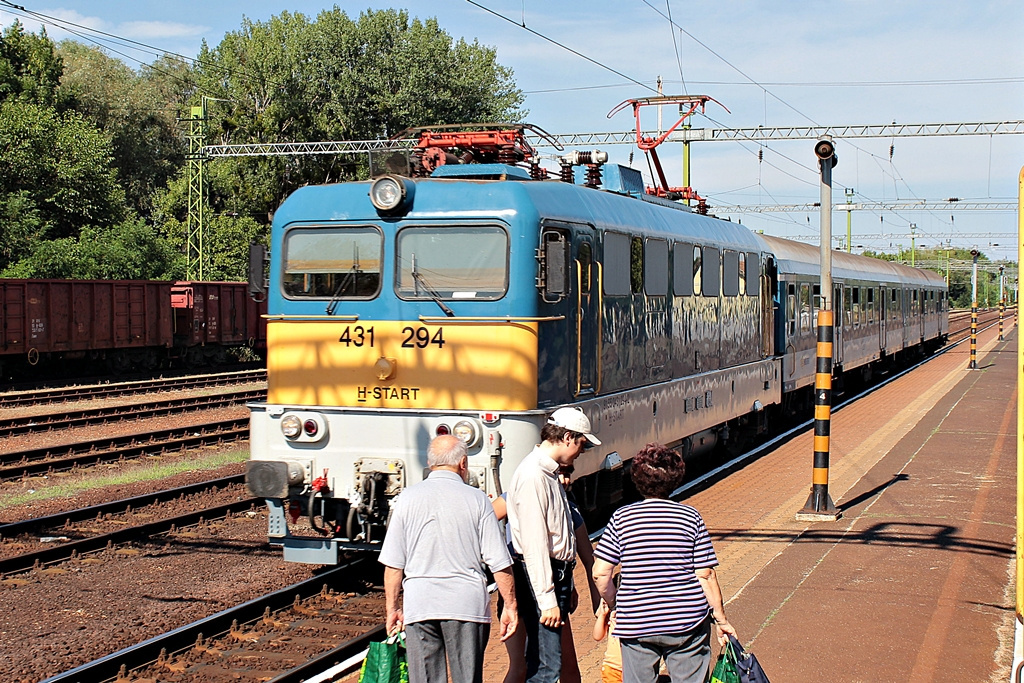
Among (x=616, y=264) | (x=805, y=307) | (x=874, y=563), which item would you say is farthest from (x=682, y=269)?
(x=805, y=307)

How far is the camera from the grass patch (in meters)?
13.3

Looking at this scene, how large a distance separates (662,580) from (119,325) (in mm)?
28315

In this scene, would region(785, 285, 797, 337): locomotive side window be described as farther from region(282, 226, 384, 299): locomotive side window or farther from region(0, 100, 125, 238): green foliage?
region(0, 100, 125, 238): green foliage

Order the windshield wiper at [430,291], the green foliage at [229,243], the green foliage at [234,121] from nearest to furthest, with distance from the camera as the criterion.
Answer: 1. the windshield wiper at [430,291]
2. the green foliage at [234,121]
3. the green foliage at [229,243]

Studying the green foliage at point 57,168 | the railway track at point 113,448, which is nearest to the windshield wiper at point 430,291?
the railway track at point 113,448

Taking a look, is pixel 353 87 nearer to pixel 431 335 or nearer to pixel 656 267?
pixel 656 267

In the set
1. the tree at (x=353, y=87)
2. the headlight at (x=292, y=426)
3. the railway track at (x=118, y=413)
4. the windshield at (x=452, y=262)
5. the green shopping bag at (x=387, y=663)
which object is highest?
the tree at (x=353, y=87)

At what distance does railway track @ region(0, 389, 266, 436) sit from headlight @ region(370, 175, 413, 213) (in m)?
12.2

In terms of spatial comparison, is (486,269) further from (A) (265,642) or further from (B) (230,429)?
(B) (230,429)

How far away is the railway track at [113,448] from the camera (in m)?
15.1

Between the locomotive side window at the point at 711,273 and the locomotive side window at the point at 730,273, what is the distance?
0.29 meters

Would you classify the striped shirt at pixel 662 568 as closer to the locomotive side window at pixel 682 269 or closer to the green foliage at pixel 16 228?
the locomotive side window at pixel 682 269

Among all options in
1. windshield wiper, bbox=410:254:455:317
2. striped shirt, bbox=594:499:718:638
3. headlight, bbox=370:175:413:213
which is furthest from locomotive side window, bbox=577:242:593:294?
striped shirt, bbox=594:499:718:638

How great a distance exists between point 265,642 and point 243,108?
1972 inches
